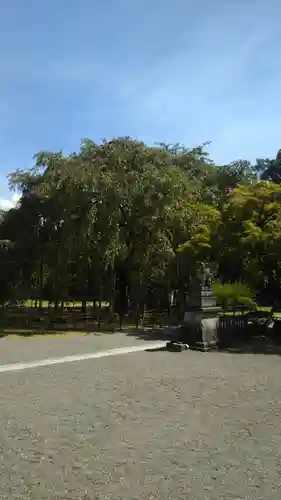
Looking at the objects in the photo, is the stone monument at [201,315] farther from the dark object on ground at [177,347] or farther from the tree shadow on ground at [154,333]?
the tree shadow on ground at [154,333]

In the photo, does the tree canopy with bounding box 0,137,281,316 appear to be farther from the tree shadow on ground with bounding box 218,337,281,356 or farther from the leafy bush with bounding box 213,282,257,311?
the tree shadow on ground with bounding box 218,337,281,356

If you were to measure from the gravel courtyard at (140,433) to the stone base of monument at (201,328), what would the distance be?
130 inches

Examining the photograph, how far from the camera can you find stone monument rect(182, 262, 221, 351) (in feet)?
48.5

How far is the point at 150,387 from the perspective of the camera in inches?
358

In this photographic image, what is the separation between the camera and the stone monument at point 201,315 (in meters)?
14.8

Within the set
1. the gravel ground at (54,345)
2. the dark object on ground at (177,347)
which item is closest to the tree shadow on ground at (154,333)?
the gravel ground at (54,345)

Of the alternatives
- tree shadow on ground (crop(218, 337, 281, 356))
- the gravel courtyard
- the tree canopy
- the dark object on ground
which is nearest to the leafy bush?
the tree canopy

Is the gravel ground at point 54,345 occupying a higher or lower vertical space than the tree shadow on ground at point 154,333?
lower

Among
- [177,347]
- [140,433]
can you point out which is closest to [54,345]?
[177,347]

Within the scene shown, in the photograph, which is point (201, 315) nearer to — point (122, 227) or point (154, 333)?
point (154, 333)

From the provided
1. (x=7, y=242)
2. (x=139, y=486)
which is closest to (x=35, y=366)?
(x=139, y=486)

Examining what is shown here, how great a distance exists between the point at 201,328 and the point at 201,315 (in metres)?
0.41

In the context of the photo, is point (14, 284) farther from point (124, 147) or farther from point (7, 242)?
point (124, 147)

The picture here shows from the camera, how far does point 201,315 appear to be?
14.8 metres
